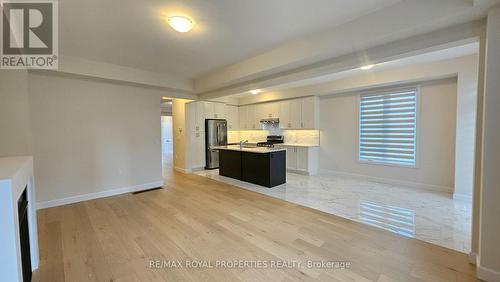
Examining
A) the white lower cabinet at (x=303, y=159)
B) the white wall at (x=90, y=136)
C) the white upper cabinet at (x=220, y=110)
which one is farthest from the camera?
the white upper cabinet at (x=220, y=110)

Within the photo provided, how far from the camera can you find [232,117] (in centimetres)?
788

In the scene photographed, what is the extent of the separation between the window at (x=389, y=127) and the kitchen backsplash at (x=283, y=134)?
4.55 feet

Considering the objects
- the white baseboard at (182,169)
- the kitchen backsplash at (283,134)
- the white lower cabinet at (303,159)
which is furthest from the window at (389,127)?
the white baseboard at (182,169)

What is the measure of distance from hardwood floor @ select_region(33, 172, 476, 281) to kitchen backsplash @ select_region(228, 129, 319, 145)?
3.41 metres

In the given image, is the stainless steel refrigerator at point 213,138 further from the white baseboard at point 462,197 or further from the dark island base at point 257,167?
the white baseboard at point 462,197

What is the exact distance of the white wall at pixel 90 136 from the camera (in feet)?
11.8

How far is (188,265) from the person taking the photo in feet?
6.70

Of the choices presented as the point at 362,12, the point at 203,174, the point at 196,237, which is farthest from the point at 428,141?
the point at 203,174

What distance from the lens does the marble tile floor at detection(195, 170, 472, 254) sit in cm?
263

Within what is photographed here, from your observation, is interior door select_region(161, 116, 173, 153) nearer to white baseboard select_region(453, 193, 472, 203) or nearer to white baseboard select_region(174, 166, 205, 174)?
white baseboard select_region(174, 166, 205, 174)

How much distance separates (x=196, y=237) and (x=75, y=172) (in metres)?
3.02

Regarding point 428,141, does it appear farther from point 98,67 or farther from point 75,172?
point 75,172

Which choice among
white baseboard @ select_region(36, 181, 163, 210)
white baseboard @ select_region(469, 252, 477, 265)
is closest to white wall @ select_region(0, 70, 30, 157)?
white baseboard @ select_region(36, 181, 163, 210)

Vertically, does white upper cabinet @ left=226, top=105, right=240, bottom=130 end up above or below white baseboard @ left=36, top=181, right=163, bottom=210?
above
